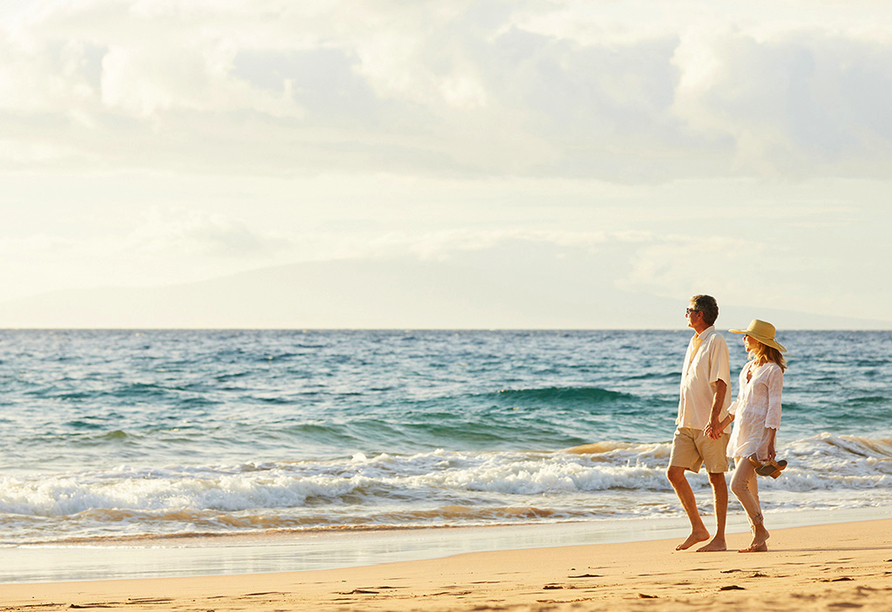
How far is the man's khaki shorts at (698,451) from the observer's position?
20.3 ft

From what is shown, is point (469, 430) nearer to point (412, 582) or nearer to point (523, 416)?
point (523, 416)

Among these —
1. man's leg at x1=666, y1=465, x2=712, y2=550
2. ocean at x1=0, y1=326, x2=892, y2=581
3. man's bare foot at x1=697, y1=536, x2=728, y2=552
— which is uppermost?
man's leg at x1=666, y1=465, x2=712, y2=550

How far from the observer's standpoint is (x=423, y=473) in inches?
472

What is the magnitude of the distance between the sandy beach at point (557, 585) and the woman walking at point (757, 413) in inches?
21.9

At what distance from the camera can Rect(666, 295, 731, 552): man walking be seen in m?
6.03

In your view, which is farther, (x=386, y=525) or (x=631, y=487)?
(x=631, y=487)

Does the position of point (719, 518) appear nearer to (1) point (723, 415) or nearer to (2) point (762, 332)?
(1) point (723, 415)

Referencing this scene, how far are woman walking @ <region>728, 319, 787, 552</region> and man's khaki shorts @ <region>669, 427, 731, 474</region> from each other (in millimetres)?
126

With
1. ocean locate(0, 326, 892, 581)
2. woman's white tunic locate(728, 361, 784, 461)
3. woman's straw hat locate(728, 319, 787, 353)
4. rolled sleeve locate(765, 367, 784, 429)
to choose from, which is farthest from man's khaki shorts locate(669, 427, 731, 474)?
ocean locate(0, 326, 892, 581)

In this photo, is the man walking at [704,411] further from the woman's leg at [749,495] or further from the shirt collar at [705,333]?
the woman's leg at [749,495]

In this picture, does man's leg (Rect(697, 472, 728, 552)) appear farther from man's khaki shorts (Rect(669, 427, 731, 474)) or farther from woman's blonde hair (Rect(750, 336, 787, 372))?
woman's blonde hair (Rect(750, 336, 787, 372))

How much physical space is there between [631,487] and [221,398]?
46.3ft


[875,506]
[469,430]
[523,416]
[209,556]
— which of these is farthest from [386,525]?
[523,416]

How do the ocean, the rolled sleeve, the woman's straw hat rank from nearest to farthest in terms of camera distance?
the rolled sleeve
the woman's straw hat
the ocean
